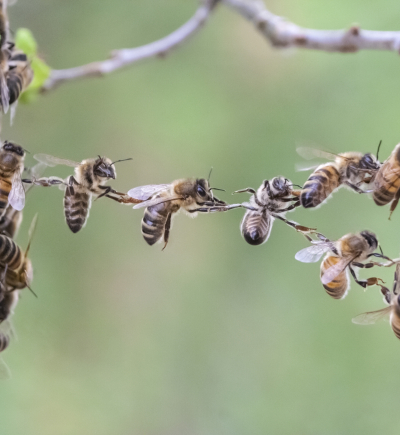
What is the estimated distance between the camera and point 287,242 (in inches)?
138

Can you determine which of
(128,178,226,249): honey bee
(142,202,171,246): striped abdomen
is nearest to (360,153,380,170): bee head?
(128,178,226,249): honey bee

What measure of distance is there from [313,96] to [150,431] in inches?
105

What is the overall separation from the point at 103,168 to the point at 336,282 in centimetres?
64

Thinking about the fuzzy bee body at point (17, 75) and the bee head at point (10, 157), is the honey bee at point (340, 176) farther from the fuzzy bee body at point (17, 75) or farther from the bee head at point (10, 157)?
the fuzzy bee body at point (17, 75)

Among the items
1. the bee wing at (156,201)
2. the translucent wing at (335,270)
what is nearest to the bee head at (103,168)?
the bee wing at (156,201)

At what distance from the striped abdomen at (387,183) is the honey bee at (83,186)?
0.61m

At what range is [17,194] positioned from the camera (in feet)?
3.82

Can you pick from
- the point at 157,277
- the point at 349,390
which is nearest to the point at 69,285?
the point at 157,277

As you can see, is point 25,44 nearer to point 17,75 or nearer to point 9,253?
point 17,75

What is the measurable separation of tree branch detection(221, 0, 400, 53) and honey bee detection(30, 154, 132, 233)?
0.84 meters

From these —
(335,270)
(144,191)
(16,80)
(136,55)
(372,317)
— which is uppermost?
(136,55)

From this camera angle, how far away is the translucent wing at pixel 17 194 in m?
1.13

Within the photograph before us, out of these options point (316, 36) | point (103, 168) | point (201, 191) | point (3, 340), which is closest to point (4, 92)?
point (103, 168)

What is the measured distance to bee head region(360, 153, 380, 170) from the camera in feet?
3.80
